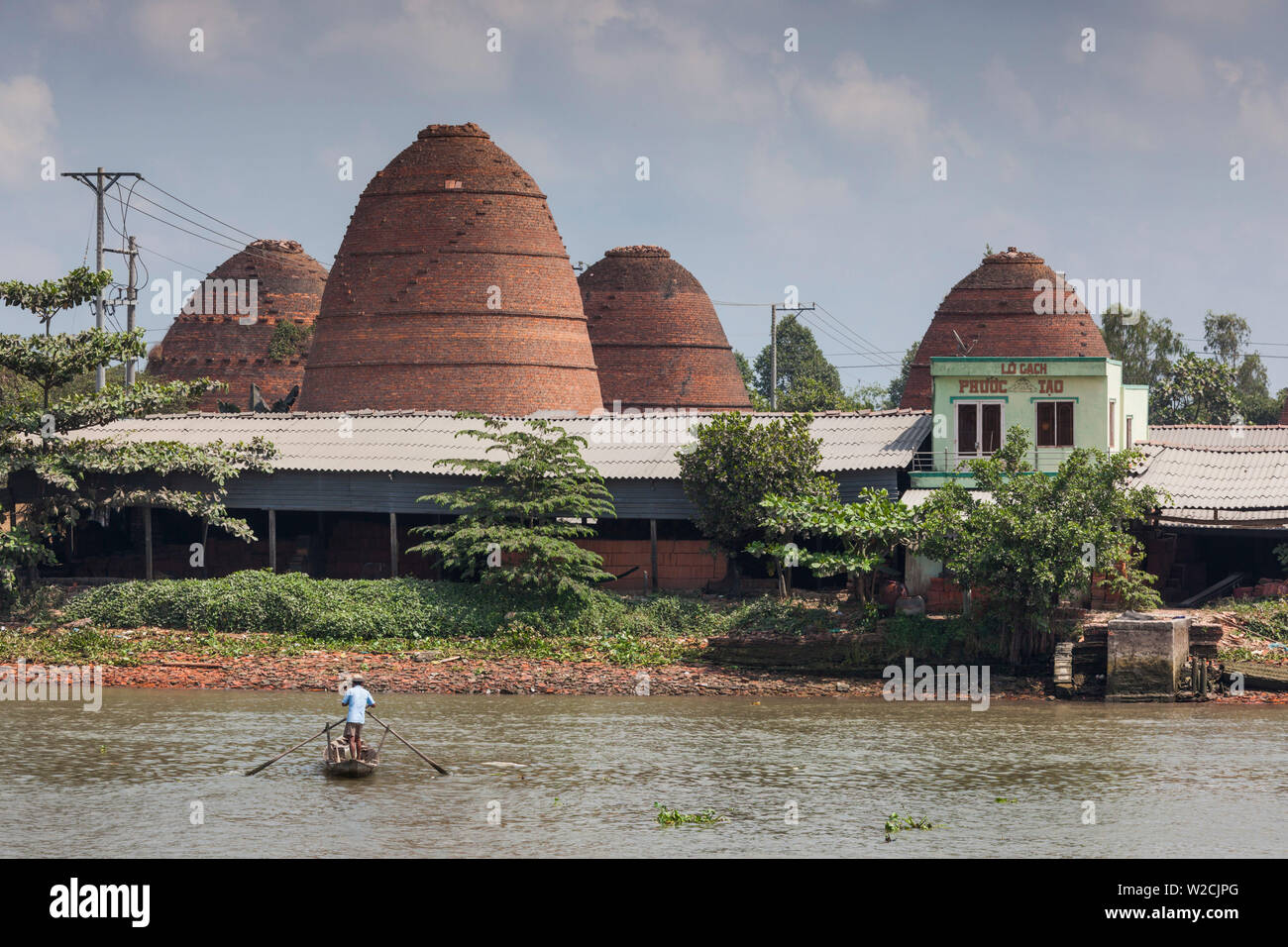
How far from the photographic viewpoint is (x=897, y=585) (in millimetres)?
29922

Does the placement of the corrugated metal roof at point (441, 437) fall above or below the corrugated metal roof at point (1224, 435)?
below

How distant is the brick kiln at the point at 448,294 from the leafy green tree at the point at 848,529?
12027mm

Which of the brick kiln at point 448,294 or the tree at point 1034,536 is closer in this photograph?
the tree at point 1034,536

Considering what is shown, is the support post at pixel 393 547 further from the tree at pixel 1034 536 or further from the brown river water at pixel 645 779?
the tree at pixel 1034 536

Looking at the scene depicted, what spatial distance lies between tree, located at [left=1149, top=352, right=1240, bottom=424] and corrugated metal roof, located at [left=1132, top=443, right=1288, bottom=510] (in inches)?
1601

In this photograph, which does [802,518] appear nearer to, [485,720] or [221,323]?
[485,720]

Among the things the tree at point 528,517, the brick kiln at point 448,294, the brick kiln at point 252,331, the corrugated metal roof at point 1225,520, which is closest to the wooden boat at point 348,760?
the tree at point 528,517

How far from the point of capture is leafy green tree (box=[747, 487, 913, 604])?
28.6 m

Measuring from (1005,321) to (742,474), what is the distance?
26.6 meters

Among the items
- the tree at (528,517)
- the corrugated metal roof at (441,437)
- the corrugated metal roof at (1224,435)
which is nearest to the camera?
the tree at (528,517)

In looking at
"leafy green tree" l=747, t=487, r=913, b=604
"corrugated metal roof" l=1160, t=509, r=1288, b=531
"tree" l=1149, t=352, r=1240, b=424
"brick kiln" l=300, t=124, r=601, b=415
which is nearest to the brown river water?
"leafy green tree" l=747, t=487, r=913, b=604

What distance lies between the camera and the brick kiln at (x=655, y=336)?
182ft

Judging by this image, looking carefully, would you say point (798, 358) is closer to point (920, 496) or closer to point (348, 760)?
point (920, 496)

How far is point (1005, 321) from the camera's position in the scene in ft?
180
